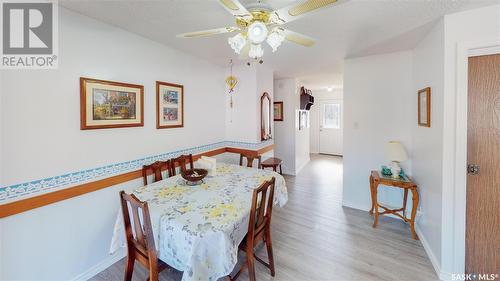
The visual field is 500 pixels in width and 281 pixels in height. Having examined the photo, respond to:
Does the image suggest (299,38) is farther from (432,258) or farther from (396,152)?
(432,258)

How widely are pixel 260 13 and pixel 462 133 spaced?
1.89 metres

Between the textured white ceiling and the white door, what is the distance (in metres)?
4.75

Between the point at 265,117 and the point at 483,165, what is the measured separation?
2.81 meters

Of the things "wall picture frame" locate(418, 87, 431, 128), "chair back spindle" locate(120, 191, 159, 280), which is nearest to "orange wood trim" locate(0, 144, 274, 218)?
"chair back spindle" locate(120, 191, 159, 280)

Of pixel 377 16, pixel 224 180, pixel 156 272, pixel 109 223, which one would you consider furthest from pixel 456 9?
pixel 109 223

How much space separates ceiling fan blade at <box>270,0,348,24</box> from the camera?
1.11m

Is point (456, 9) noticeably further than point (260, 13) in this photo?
Yes

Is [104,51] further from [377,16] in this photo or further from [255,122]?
[377,16]

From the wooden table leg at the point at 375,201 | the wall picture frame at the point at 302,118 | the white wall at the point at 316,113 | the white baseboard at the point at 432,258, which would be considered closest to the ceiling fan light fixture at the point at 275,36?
the wooden table leg at the point at 375,201

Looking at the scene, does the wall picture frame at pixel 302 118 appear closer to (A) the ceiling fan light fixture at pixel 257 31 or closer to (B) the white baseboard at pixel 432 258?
(B) the white baseboard at pixel 432 258

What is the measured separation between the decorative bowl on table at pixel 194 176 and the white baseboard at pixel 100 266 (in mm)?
1009

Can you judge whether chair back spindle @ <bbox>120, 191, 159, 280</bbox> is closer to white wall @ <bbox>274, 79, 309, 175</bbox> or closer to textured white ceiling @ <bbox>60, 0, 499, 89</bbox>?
textured white ceiling @ <bbox>60, 0, 499, 89</bbox>

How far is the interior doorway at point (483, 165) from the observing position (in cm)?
170

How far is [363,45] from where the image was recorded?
2.57 metres
